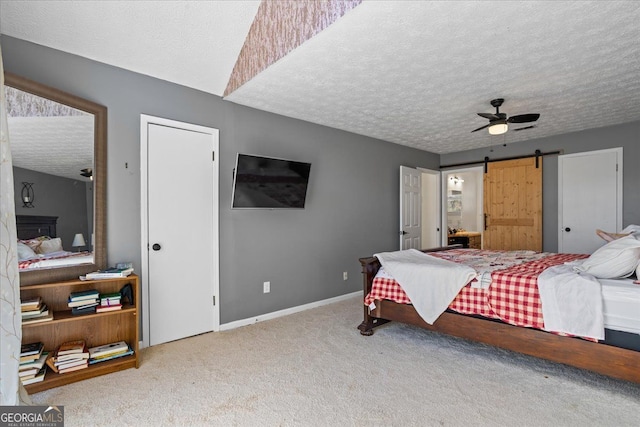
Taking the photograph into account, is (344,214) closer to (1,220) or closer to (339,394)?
(339,394)

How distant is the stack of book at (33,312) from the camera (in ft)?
7.27

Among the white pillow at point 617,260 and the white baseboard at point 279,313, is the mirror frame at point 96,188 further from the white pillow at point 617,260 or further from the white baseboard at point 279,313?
the white pillow at point 617,260

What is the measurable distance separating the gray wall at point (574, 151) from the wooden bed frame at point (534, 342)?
3.37 meters

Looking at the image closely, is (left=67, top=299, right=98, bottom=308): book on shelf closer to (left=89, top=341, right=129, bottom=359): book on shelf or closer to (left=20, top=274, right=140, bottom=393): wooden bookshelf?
(left=20, top=274, right=140, bottom=393): wooden bookshelf

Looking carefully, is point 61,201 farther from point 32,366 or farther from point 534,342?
point 534,342

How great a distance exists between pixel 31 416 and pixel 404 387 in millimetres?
2181

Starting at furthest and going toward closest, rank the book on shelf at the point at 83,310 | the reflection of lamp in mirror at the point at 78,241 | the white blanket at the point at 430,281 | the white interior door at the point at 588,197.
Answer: the white interior door at the point at 588,197 < the white blanket at the point at 430,281 < the reflection of lamp in mirror at the point at 78,241 < the book on shelf at the point at 83,310

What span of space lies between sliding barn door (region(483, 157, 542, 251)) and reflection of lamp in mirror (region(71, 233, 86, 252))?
5.62 meters

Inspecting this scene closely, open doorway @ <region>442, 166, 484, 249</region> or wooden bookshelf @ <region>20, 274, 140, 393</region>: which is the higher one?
open doorway @ <region>442, 166, 484, 249</region>

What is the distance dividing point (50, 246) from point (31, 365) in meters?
0.80

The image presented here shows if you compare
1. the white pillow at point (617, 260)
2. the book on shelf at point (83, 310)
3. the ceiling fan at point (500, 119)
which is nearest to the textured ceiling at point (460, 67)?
the ceiling fan at point (500, 119)

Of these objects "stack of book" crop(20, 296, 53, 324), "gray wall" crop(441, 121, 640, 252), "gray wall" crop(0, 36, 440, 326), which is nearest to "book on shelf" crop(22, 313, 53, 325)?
"stack of book" crop(20, 296, 53, 324)

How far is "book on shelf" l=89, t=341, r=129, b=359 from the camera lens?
2.47 m

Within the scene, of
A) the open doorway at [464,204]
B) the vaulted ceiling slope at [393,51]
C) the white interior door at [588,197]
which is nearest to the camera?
the vaulted ceiling slope at [393,51]
